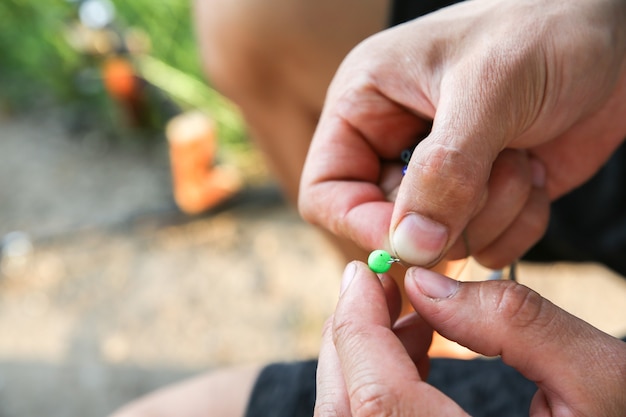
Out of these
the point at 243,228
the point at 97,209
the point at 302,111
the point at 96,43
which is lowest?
the point at 243,228

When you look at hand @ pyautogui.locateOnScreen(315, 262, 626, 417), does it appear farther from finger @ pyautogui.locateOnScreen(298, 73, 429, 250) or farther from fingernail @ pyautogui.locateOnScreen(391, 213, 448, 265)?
finger @ pyautogui.locateOnScreen(298, 73, 429, 250)

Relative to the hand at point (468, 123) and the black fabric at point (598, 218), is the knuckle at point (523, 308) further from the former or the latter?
the black fabric at point (598, 218)

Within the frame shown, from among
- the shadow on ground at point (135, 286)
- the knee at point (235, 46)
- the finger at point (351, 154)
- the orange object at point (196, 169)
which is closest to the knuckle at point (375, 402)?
the finger at point (351, 154)

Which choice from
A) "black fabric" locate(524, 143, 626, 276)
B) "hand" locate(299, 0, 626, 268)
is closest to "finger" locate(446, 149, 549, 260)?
"hand" locate(299, 0, 626, 268)

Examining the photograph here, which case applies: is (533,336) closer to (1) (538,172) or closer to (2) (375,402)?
(2) (375,402)

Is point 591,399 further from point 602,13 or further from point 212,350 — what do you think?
point 212,350

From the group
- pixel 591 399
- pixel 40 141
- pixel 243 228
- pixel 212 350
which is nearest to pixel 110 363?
pixel 212 350

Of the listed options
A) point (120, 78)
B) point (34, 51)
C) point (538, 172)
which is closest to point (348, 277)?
point (538, 172)
